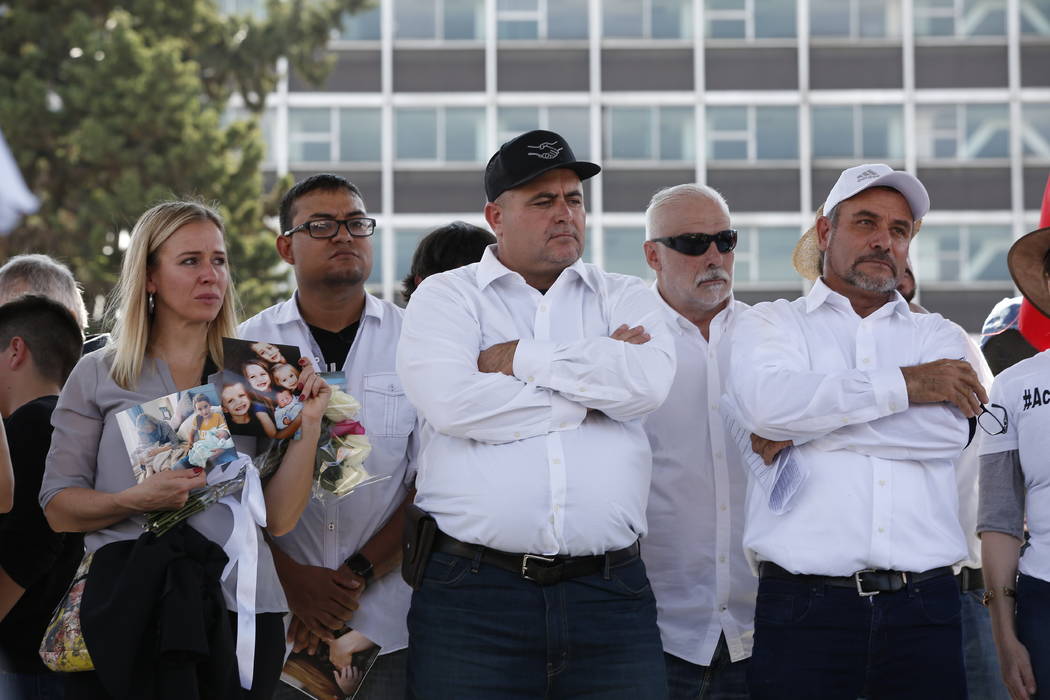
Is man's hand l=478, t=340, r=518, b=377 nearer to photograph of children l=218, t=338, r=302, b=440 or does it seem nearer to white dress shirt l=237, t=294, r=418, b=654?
photograph of children l=218, t=338, r=302, b=440

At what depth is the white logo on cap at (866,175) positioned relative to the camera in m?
4.70

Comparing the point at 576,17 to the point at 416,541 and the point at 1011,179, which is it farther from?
the point at 416,541

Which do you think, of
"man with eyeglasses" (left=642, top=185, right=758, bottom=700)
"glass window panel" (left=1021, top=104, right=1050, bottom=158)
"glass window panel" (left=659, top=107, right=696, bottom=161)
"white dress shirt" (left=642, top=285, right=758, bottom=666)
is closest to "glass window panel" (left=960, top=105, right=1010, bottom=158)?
"glass window panel" (left=1021, top=104, right=1050, bottom=158)

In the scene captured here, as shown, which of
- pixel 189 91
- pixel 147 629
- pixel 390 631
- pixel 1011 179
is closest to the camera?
pixel 147 629

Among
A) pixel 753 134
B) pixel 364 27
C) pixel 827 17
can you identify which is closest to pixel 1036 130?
pixel 827 17

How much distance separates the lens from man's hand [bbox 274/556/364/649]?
4.89 meters

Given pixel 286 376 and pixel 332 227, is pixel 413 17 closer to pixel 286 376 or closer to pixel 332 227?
pixel 332 227

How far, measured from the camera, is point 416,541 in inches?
169

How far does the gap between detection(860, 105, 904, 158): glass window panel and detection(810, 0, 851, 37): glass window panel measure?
166 cm

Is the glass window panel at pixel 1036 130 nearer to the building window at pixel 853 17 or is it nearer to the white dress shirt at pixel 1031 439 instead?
the building window at pixel 853 17

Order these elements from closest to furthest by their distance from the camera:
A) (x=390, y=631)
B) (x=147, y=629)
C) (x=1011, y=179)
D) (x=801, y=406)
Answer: (x=147, y=629) < (x=801, y=406) < (x=390, y=631) < (x=1011, y=179)

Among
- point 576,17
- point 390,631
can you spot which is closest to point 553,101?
point 576,17

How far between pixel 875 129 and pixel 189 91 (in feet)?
49.2

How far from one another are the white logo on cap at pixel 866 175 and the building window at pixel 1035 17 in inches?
1023
